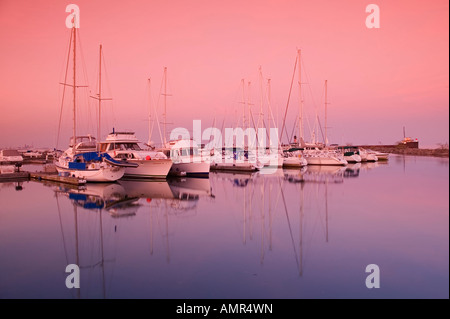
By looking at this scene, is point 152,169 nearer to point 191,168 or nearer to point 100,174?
point 191,168

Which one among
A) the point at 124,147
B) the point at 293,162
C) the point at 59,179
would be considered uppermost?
the point at 124,147

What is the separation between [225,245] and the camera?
36.1ft

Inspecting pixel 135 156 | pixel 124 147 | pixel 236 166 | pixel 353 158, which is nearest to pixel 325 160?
pixel 353 158

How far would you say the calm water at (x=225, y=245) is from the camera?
301 inches

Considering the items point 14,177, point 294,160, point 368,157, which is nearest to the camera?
point 14,177

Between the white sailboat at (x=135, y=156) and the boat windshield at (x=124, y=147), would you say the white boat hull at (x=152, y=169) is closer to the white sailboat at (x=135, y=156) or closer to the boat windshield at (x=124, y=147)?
the white sailboat at (x=135, y=156)

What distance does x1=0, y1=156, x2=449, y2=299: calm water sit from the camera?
7.63 metres

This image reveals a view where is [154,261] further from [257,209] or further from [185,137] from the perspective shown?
[185,137]

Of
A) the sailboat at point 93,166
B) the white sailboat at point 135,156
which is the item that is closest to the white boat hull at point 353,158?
the white sailboat at point 135,156

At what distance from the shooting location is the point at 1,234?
12.6m

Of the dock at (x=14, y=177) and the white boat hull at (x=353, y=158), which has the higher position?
the white boat hull at (x=353, y=158)
